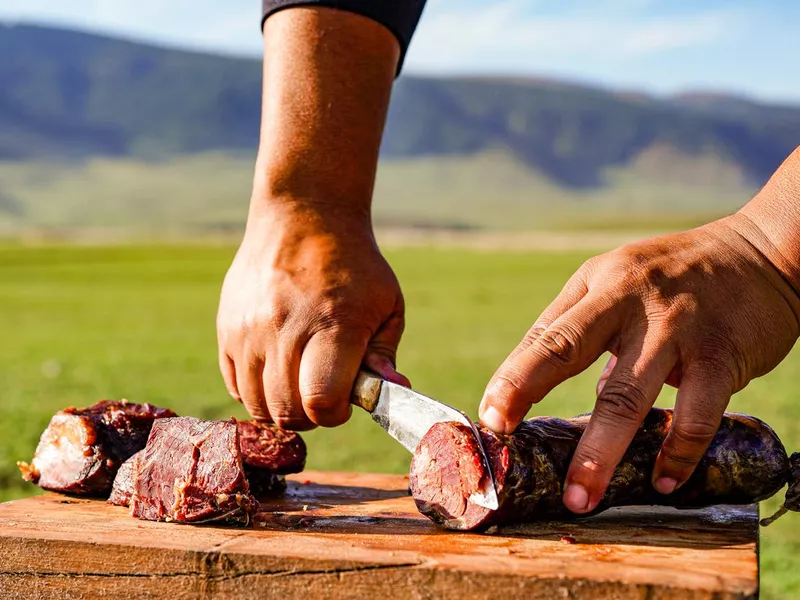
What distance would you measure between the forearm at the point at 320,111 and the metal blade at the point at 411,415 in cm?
113

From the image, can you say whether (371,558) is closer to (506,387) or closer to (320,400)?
(506,387)

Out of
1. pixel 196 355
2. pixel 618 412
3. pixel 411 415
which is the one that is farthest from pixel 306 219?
pixel 196 355

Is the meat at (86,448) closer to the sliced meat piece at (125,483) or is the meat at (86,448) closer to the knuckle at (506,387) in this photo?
the sliced meat piece at (125,483)

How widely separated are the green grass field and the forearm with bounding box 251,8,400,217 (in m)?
5.28

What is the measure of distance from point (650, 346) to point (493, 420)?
605mm

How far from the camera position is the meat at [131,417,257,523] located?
3584 mm

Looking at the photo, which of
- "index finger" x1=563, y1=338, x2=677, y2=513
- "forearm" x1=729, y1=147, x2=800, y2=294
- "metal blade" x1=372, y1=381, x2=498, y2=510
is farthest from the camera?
"metal blade" x1=372, y1=381, x2=498, y2=510

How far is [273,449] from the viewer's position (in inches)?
174

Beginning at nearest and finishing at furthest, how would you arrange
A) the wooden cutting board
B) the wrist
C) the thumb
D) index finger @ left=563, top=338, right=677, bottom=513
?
the wooden cutting board, index finger @ left=563, top=338, right=677, bottom=513, the thumb, the wrist

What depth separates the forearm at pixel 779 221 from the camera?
3486 mm

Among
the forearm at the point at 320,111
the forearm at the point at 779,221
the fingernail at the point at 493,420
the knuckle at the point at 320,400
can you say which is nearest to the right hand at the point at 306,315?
the knuckle at the point at 320,400

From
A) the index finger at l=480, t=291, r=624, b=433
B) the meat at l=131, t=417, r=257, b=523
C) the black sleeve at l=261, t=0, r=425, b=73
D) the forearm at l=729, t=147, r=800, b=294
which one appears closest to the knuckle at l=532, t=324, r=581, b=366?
the index finger at l=480, t=291, r=624, b=433

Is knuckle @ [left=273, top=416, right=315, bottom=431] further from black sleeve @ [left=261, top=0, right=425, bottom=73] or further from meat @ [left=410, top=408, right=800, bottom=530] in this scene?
black sleeve @ [left=261, top=0, right=425, bottom=73]

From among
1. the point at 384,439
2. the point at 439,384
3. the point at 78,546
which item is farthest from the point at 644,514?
the point at 439,384
